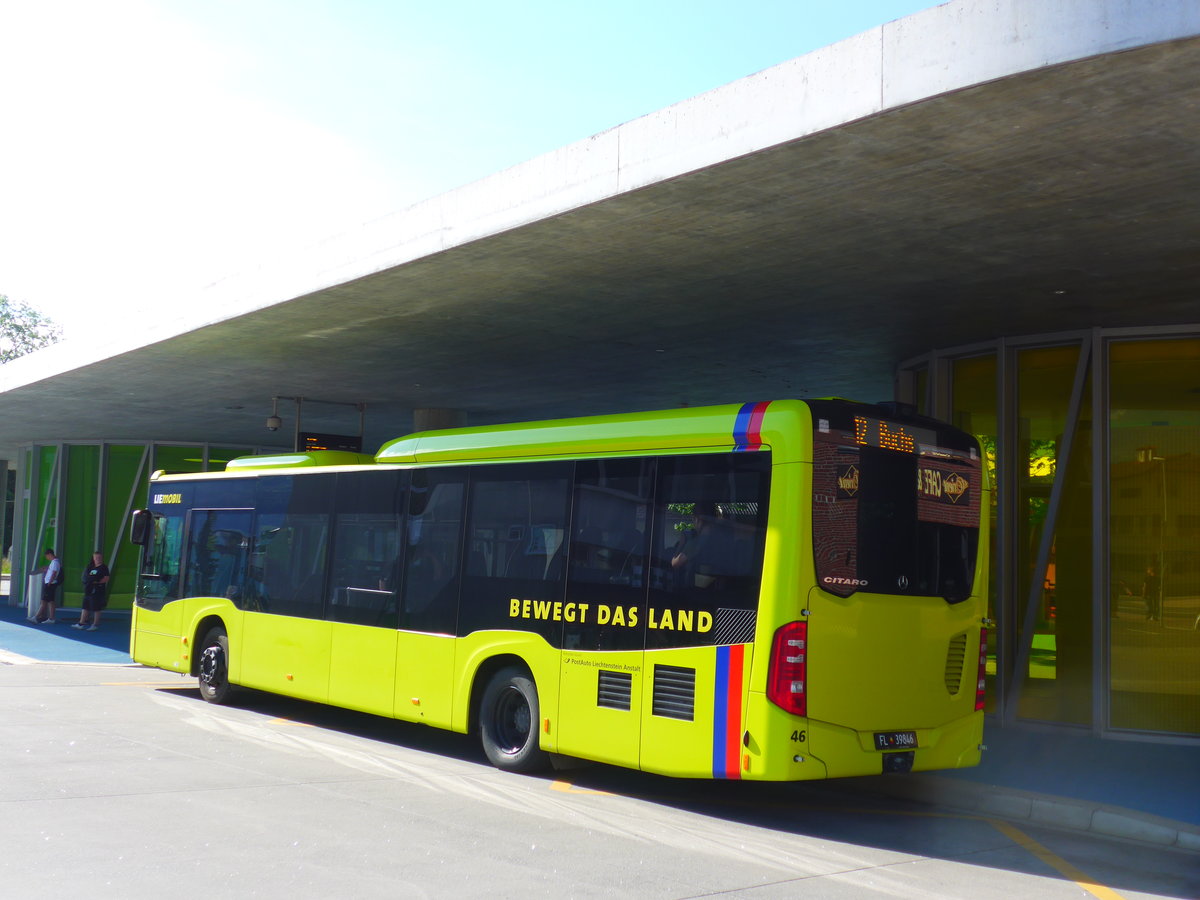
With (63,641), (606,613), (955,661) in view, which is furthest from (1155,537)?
(63,641)

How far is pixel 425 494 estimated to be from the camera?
37.5 feet

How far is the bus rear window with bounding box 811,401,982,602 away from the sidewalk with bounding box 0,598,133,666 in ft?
47.8

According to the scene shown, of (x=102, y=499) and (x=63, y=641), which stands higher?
(x=102, y=499)

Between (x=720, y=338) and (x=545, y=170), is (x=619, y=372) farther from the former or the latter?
(x=545, y=170)

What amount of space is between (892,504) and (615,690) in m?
2.51

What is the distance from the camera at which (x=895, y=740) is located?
861cm

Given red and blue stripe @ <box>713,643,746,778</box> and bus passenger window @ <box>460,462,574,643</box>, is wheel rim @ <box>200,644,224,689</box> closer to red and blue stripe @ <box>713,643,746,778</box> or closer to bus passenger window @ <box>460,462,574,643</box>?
bus passenger window @ <box>460,462,574,643</box>

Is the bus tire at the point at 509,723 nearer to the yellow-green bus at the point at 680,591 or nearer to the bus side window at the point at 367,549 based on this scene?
the yellow-green bus at the point at 680,591

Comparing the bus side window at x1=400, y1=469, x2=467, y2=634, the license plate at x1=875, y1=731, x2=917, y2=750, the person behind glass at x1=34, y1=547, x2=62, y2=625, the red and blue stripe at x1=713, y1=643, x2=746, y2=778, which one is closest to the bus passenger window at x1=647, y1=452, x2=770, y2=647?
the red and blue stripe at x1=713, y1=643, x2=746, y2=778

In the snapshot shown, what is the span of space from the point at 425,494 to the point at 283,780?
319 centimetres

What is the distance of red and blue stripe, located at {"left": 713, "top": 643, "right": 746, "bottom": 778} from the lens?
Answer: 812 centimetres

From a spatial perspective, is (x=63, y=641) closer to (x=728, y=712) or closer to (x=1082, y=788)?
(x=728, y=712)

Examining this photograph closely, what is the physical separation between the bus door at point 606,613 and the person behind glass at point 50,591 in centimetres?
2085

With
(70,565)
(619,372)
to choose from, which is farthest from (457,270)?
(70,565)
